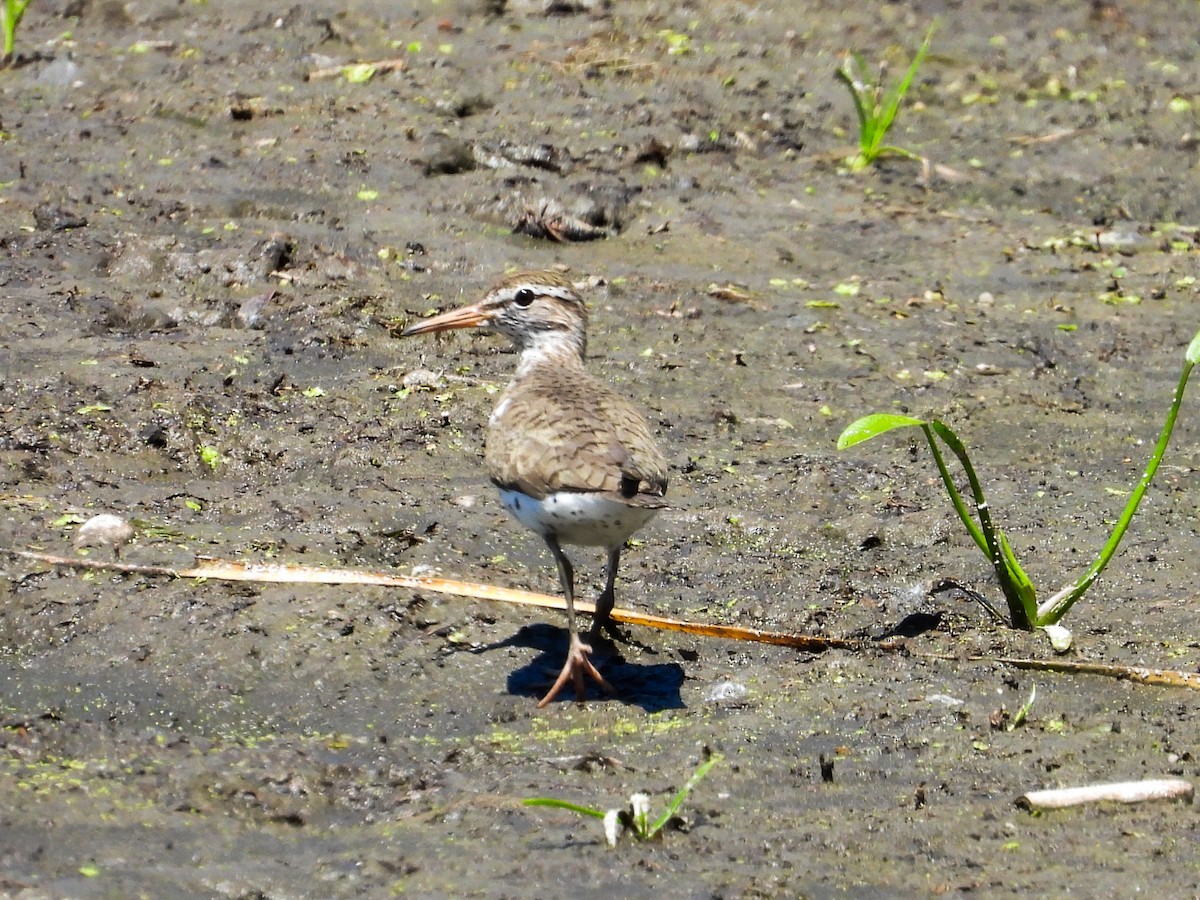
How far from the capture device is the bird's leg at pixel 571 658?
5.54m

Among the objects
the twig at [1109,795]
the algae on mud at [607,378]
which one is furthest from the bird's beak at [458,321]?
the twig at [1109,795]

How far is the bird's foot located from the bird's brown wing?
1.90 ft

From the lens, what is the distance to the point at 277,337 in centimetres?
835

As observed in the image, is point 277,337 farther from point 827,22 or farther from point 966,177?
point 827,22

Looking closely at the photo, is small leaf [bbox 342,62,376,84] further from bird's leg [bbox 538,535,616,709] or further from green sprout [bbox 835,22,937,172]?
bird's leg [bbox 538,535,616,709]

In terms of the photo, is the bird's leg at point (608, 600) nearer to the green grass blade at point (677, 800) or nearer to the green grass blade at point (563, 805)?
the green grass blade at point (677, 800)

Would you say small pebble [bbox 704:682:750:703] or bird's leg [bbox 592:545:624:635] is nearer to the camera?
small pebble [bbox 704:682:750:703]

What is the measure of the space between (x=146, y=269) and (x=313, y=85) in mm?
3022

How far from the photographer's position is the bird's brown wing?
5477mm

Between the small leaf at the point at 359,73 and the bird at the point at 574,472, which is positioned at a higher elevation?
the bird at the point at 574,472

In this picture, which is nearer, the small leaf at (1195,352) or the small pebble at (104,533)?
the small leaf at (1195,352)

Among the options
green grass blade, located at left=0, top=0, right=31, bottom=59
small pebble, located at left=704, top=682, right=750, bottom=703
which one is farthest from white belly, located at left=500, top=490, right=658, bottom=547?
green grass blade, located at left=0, top=0, right=31, bottom=59

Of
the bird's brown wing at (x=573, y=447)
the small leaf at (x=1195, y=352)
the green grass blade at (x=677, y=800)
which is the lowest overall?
the green grass blade at (x=677, y=800)

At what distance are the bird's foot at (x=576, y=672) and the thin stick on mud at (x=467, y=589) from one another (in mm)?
522
